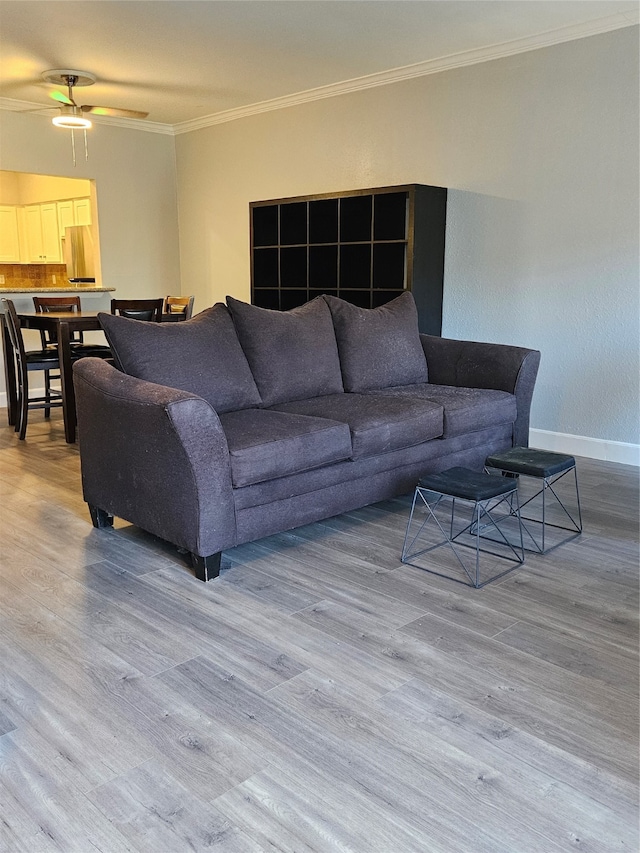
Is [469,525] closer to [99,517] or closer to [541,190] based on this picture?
[99,517]

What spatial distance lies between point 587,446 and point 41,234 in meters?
6.89

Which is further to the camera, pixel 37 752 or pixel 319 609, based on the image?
pixel 319 609

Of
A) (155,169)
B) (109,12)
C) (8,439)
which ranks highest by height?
(109,12)

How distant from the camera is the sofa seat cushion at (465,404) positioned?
3.74 metres

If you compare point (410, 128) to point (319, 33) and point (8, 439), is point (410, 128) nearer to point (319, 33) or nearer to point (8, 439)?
point (319, 33)

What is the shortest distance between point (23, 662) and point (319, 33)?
13.2 ft

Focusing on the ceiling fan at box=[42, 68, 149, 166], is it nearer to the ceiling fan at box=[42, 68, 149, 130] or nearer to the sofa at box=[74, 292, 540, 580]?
the ceiling fan at box=[42, 68, 149, 130]

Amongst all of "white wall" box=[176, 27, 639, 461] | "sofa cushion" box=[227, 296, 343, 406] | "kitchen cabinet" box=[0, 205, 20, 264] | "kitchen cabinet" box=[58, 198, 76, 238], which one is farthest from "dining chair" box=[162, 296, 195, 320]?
"kitchen cabinet" box=[0, 205, 20, 264]

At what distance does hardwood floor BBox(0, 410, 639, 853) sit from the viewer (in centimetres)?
156

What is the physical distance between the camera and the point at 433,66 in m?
5.13

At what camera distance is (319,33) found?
4531mm

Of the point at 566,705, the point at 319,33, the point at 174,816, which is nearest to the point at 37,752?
the point at 174,816

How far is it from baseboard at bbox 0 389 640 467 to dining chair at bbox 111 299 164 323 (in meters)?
2.89

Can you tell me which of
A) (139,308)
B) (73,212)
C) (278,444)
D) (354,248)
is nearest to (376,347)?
(278,444)
